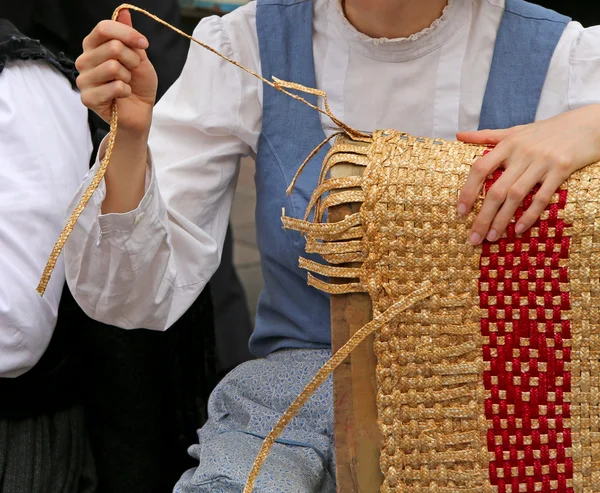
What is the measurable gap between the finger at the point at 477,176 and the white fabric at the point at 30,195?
22.7 inches

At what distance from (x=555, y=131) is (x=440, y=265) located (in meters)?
0.20

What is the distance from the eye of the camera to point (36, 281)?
3.52 ft

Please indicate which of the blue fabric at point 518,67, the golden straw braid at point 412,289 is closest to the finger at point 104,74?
the golden straw braid at point 412,289

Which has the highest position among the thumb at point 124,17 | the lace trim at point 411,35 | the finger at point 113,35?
the lace trim at point 411,35

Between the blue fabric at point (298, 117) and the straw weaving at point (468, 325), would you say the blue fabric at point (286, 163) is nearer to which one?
the blue fabric at point (298, 117)

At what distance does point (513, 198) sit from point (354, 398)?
0.76ft

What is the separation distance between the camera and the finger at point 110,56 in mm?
838

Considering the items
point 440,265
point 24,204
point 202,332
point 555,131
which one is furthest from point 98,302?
point 555,131

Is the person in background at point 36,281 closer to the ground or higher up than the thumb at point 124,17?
closer to the ground

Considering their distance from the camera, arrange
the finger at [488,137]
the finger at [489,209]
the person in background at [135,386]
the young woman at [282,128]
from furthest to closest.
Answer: the person in background at [135,386] → the young woman at [282,128] → the finger at [488,137] → the finger at [489,209]

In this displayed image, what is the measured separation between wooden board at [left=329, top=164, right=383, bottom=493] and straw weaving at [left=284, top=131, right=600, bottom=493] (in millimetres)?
12

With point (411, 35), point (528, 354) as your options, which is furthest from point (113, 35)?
point (528, 354)

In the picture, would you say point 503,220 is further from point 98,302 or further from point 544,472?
point 98,302

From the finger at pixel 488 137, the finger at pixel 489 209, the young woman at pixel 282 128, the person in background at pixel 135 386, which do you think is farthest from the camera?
the person in background at pixel 135 386
